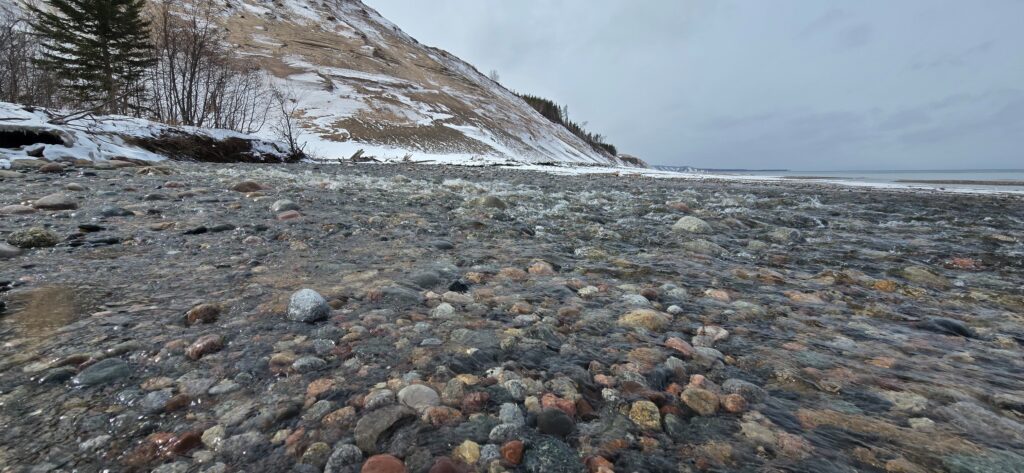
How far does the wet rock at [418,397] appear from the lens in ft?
4.11

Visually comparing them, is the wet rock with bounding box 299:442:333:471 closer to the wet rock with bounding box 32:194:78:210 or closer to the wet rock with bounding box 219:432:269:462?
the wet rock with bounding box 219:432:269:462

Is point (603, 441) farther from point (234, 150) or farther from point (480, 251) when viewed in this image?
point (234, 150)

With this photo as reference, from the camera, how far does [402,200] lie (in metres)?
5.73

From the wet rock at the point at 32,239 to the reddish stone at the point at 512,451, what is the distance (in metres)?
3.31

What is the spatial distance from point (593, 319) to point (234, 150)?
16324 mm

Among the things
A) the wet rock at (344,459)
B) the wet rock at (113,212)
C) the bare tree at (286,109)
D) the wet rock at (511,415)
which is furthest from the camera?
the bare tree at (286,109)

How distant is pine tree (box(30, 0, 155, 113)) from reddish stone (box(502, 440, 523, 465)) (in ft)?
96.8

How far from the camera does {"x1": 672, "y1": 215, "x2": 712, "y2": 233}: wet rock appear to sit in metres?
4.50

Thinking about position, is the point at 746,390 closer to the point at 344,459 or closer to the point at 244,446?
the point at 344,459

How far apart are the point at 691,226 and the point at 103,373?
15.3 feet

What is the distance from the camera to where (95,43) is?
2259 cm

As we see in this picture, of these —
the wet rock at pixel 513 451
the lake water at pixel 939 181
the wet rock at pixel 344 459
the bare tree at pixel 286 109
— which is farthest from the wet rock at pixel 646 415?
the bare tree at pixel 286 109

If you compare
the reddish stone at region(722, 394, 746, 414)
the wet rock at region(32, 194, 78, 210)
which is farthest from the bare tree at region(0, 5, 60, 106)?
the reddish stone at region(722, 394, 746, 414)

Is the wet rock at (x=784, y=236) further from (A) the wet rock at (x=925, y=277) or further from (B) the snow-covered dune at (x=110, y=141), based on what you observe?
(B) the snow-covered dune at (x=110, y=141)
